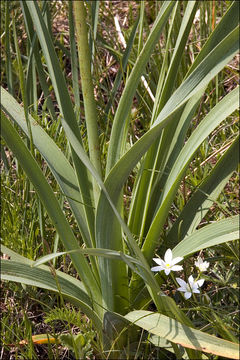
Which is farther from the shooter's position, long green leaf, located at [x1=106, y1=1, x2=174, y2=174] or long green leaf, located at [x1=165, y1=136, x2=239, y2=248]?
long green leaf, located at [x1=165, y1=136, x2=239, y2=248]

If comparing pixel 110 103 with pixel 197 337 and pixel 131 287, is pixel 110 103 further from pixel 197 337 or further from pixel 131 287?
pixel 197 337

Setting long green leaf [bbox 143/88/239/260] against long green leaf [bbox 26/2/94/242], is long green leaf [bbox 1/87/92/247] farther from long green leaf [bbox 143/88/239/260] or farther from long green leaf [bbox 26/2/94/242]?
long green leaf [bbox 143/88/239/260]

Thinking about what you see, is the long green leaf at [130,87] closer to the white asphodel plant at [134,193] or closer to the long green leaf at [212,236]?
the white asphodel plant at [134,193]

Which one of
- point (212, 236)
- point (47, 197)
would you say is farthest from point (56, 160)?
point (212, 236)

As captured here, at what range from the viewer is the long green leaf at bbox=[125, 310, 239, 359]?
0.99 meters

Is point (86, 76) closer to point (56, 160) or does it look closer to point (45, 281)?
point (56, 160)

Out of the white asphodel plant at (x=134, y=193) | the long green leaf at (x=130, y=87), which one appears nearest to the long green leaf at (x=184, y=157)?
the white asphodel plant at (x=134, y=193)

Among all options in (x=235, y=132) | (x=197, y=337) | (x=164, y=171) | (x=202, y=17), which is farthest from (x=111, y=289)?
(x=202, y=17)

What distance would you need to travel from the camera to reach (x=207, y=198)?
1228 mm

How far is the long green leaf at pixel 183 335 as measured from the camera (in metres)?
0.99

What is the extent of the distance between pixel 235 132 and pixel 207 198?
582 millimetres

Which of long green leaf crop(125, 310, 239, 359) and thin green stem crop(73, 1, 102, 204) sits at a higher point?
thin green stem crop(73, 1, 102, 204)

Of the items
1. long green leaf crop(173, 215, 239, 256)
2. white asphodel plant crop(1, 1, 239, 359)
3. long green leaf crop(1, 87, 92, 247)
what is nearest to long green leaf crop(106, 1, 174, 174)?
white asphodel plant crop(1, 1, 239, 359)

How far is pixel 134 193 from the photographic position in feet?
4.14
